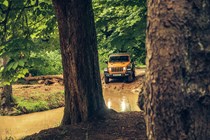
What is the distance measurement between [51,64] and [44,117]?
1187cm

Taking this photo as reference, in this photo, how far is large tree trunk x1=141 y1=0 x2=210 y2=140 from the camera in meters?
3.00

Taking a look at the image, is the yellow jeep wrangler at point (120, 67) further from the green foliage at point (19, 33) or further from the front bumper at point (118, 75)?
the green foliage at point (19, 33)

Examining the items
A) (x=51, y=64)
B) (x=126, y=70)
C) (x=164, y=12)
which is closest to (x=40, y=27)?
(x=164, y=12)

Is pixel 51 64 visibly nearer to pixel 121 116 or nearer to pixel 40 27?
pixel 40 27

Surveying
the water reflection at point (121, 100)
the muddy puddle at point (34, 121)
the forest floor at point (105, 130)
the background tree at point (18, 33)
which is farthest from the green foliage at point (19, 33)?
the water reflection at point (121, 100)

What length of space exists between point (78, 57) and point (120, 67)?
15499 millimetres

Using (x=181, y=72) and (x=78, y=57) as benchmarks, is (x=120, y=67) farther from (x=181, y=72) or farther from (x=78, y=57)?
(x=181, y=72)

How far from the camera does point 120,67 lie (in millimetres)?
23156

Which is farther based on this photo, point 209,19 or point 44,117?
point 44,117

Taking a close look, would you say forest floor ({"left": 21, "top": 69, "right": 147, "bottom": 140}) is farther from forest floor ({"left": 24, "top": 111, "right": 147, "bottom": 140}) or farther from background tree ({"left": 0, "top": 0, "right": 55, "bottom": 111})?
background tree ({"left": 0, "top": 0, "right": 55, "bottom": 111})

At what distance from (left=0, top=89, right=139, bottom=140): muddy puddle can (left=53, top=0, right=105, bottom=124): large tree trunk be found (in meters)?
4.53

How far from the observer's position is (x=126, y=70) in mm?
22891

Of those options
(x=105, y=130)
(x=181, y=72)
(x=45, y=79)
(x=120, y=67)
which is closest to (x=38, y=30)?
(x=105, y=130)

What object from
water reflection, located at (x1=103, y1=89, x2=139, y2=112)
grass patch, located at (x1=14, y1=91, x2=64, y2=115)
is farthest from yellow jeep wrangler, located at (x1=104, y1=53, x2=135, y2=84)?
grass patch, located at (x1=14, y1=91, x2=64, y2=115)
